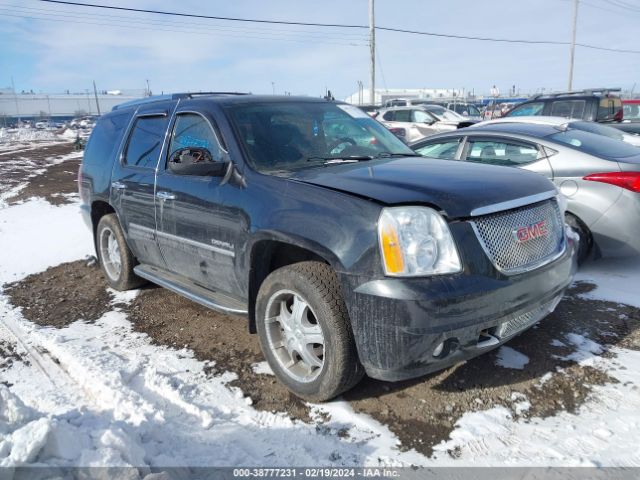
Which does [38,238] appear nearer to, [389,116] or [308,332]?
[308,332]

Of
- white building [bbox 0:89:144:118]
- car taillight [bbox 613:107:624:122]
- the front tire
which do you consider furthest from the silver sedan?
white building [bbox 0:89:144:118]

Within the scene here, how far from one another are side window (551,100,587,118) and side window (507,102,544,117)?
0.32m

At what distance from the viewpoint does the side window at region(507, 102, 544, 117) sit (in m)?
11.9

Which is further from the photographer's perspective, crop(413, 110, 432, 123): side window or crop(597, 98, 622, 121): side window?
crop(413, 110, 432, 123): side window

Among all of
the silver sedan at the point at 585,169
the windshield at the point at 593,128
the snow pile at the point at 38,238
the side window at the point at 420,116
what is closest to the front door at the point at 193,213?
the snow pile at the point at 38,238

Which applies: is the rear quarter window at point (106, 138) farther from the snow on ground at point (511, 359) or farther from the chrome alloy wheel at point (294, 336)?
the snow on ground at point (511, 359)

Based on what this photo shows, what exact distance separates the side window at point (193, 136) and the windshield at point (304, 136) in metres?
0.22

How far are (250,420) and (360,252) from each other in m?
1.21

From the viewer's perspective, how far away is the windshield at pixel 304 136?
3520 mm

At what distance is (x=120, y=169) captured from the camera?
474 cm

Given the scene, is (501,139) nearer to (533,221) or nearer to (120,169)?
(533,221)

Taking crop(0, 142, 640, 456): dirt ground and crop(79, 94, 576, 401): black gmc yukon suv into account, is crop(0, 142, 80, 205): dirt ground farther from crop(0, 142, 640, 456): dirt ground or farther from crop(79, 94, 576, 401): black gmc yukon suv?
crop(79, 94, 576, 401): black gmc yukon suv

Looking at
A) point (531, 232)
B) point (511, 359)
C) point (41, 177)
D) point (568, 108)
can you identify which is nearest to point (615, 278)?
point (511, 359)

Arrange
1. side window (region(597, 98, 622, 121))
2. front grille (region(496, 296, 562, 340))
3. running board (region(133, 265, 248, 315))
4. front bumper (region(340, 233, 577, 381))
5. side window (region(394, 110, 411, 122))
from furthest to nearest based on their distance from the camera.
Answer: side window (region(394, 110, 411, 122)) < side window (region(597, 98, 622, 121)) < running board (region(133, 265, 248, 315)) < front grille (region(496, 296, 562, 340)) < front bumper (region(340, 233, 577, 381))
